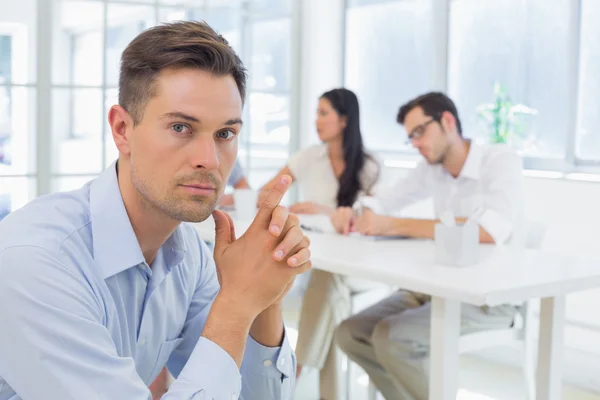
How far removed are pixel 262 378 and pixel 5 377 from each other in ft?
1.45

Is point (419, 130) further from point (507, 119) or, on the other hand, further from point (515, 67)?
point (515, 67)

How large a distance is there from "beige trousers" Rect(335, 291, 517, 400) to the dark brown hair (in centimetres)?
156

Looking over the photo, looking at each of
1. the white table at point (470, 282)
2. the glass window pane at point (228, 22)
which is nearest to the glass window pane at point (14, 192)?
the glass window pane at point (228, 22)

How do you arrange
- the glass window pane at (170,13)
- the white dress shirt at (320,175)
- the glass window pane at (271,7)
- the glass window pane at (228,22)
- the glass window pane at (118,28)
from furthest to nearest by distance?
the glass window pane at (271,7), the glass window pane at (228,22), the glass window pane at (170,13), the glass window pane at (118,28), the white dress shirt at (320,175)

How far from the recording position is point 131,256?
1.17m

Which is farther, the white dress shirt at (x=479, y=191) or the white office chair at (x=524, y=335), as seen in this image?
the white dress shirt at (x=479, y=191)

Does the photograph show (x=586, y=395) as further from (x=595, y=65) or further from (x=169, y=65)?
(x=169, y=65)

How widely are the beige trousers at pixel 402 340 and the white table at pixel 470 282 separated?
0.76 ft

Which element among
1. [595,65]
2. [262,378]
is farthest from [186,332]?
[595,65]

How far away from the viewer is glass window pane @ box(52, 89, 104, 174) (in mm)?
4180

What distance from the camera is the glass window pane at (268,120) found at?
4.97m

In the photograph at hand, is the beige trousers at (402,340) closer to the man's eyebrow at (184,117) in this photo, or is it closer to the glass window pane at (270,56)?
the man's eyebrow at (184,117)

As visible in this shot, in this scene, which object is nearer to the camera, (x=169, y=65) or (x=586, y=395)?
(x=169, y=65)

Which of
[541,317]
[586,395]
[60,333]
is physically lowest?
[586,395]
